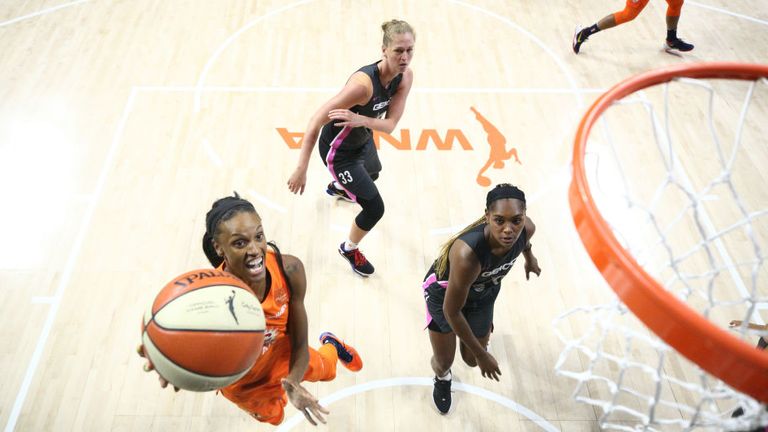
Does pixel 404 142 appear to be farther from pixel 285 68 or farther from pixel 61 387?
pixel 61 387

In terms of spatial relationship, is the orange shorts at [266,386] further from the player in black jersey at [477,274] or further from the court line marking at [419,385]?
the player in black jersey at [477,274]

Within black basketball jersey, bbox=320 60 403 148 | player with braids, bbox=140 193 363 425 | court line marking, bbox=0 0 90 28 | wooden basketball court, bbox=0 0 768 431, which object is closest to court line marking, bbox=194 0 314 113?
wooden basketball court, bbox=0 0 768 431

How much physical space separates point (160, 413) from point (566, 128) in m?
3.97

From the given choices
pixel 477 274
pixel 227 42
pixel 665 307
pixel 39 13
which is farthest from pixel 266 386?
pixel 39 13

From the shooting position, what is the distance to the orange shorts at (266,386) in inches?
103

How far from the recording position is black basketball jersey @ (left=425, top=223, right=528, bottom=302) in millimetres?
2596

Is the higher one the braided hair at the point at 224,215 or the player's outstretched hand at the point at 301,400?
the braided hair at the point at 224,215

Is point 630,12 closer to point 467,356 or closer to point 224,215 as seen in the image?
point 467,356

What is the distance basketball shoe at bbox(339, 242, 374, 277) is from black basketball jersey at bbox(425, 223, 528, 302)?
99 centimetres

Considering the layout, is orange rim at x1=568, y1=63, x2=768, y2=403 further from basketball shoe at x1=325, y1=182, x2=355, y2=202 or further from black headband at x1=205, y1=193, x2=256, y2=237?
basketball shoe at x1=325, y1=182, x2=355, y2=202

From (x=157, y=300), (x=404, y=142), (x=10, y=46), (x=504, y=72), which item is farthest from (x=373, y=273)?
(x=10, y=46)

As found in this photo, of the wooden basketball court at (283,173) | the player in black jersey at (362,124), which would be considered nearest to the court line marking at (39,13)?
the wooden basketball court at (283,173)

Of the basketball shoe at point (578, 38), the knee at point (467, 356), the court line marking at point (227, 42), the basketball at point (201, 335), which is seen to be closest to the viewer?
the basketball at point (201, 335)

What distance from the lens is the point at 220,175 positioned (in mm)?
4633
